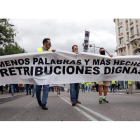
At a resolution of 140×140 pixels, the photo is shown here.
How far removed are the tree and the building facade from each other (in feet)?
77.3

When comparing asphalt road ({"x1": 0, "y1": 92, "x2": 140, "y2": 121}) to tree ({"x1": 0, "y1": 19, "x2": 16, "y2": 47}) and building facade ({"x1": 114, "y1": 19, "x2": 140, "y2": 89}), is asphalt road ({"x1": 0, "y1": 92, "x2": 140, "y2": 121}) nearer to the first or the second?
tree ({"x1": 0, "y1": 19, "x2": 16, "y2": 47})

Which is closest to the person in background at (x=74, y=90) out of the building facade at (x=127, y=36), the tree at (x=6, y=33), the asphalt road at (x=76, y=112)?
the asphalt road at (x=76, y=112)

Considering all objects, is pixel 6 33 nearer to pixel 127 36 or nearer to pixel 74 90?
pixel 74 90

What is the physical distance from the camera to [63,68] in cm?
647

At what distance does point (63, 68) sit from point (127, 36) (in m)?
45.6

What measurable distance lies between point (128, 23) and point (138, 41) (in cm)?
698

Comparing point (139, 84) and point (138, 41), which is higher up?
point (138, 41)

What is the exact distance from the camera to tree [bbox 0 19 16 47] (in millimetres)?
23484

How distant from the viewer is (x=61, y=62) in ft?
21.1

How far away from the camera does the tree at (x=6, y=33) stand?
77.0 ft

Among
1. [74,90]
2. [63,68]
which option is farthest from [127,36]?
[63,68]

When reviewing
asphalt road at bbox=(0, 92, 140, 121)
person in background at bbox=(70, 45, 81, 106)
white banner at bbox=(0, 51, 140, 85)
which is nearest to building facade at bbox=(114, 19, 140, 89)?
white banner at bbox=(0, 51, 140, 85)
